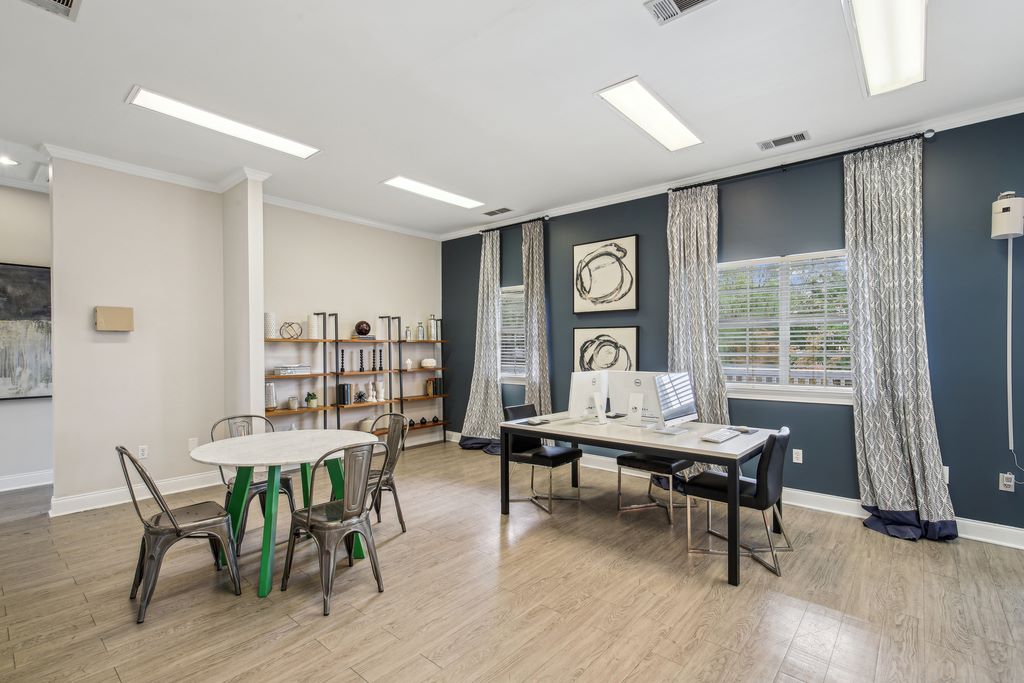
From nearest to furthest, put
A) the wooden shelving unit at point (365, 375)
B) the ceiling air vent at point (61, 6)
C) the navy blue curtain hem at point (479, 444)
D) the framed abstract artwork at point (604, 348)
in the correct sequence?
the ceiling air vent at point (61, 6), the framed abstract artwork at point (604, 348), the wooden shelving unit at point (365, 375), the navy blue curtain hem at point (479, 444)

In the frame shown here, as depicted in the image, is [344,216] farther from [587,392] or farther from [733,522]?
[733,522]

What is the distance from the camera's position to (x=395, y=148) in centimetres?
404

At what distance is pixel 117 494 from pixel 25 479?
150 centimetres

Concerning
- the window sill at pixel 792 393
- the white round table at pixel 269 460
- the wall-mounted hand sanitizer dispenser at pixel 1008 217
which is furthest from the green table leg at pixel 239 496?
the wall-mounted hand sanitizer dispenser at pixel 1008 217

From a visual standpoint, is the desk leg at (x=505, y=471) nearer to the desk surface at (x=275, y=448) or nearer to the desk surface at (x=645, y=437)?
the desk surface at (x=645, y=437)

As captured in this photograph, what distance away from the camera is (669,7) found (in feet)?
7.69

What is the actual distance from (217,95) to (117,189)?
2.06 metres

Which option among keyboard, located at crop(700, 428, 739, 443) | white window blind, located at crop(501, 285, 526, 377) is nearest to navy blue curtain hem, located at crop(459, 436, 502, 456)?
white window blind, located at crop(501, 285, 526, 377)

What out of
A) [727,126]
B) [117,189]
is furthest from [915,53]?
[117,189]

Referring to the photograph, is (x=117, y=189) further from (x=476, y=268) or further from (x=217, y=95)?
(x=476, y=268)

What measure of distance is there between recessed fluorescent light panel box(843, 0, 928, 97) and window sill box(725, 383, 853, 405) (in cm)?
226

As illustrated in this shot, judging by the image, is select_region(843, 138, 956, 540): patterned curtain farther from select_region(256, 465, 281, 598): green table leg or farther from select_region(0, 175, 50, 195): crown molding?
select_region(0, 175, 50, 195): crown molding

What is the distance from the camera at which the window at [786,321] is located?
4086 millimetres

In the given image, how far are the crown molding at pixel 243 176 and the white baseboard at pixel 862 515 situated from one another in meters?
4.77
